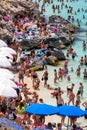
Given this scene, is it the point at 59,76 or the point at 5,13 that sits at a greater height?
the point at 5,13

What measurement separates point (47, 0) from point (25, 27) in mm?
21948

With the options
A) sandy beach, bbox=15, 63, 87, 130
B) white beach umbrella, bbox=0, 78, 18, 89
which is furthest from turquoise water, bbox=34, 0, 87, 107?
white beach umbrella, bbox=0, 78, 18, 89

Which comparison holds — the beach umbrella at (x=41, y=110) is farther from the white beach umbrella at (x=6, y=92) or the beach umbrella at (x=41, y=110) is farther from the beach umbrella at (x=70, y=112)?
the white beach umbrella at (x=6, y=92)

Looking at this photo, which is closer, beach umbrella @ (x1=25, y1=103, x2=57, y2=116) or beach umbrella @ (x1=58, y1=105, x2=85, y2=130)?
beach umbrella @ (x1=25, y1=103, x2=57, y2=116)

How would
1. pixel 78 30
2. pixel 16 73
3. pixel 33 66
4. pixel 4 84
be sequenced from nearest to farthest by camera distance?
1. pixel 4 84
2. pixel 16 73
3. pixel 33 66
4. pixel 78 30

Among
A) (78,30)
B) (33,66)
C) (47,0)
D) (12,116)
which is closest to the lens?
(12,116)

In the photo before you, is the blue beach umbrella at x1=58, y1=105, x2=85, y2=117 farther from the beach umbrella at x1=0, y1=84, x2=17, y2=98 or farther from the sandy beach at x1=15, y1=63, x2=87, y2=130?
the beach umbrella at x1=0, y1=84, x2=17, y2=98

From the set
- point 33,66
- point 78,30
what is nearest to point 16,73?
point 33,66

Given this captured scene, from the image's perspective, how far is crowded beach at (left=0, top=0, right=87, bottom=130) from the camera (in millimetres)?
16906

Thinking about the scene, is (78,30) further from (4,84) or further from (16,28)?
(4,84)

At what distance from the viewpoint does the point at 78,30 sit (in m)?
44.8

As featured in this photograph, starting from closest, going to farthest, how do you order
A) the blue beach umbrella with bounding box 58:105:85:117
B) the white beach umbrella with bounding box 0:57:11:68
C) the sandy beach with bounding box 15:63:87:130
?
1. the blue beach umbrella with bounding box 58:105:85:117
2. the sandy beach with bounding box 15:63:87:130
3. the white beach umbrella with bounding box 0:57:11:68

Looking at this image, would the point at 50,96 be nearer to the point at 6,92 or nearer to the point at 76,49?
the point at 6,92

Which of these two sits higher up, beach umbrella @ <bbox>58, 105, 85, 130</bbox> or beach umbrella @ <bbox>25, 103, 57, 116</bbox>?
beach umbrella @ <bbox>25, 103, 57, 116</bbox>
